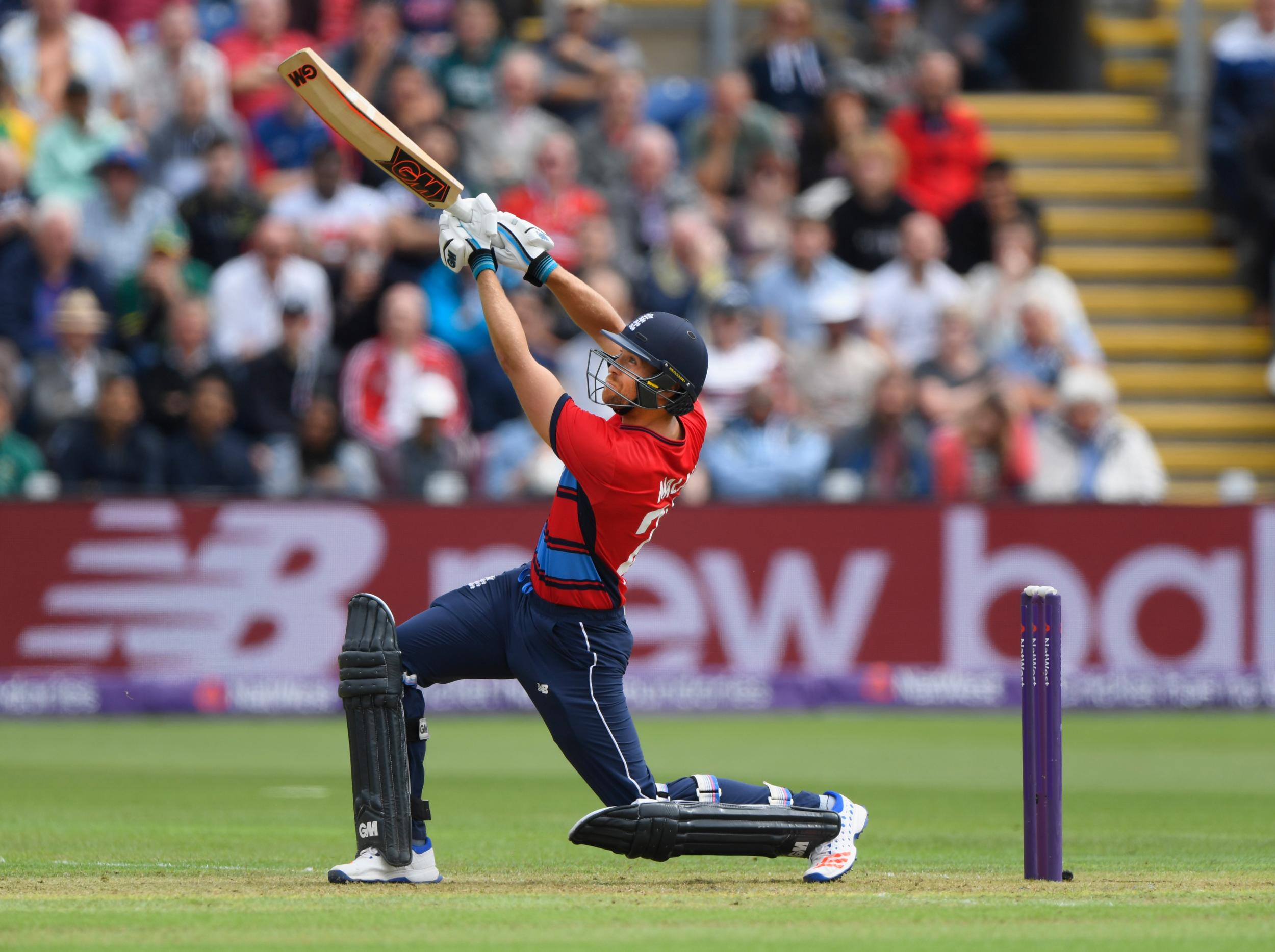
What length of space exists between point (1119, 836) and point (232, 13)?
12419mm

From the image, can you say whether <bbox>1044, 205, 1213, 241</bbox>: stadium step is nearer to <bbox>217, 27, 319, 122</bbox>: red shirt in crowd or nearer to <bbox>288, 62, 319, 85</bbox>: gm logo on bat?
<bbox>217, 27, 319, 122</bbox>: red shirt in crowd

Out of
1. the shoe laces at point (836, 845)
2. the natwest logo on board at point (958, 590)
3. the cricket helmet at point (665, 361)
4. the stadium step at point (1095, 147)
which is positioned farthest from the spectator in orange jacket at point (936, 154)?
the shoe laces at point (836, 845)

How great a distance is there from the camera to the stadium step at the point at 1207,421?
695 inches

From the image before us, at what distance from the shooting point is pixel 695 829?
675 centimetres

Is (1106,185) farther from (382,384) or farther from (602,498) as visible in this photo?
(602,498)

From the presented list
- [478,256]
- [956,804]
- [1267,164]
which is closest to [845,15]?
[1267,164]

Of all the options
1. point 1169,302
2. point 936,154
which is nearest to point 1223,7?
point 1169,302

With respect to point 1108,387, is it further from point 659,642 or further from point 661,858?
point 661,858

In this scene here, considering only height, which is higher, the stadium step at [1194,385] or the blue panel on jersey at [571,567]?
the stadium step at [1194,385]

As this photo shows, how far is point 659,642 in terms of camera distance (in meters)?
14.2

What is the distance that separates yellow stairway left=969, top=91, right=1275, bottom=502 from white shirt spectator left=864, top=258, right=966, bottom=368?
8.29 ft

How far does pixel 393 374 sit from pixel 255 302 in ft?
4.33

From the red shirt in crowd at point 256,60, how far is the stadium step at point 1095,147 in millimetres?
7160

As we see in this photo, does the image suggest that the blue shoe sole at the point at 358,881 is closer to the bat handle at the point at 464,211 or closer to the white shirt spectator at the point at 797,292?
the bat handle at the point at 464,211
